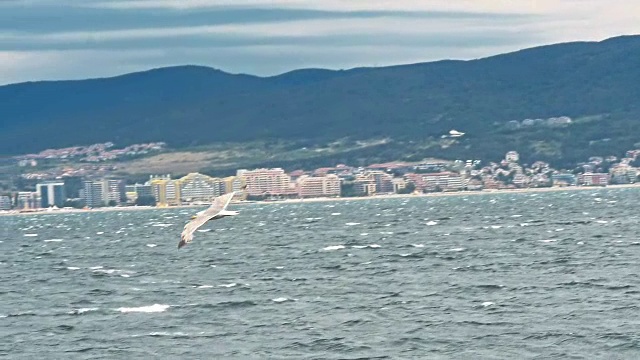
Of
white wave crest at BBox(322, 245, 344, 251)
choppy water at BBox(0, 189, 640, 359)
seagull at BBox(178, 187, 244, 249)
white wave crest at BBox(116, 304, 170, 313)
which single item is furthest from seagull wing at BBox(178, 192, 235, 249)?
white wave crest at BBox(322, 245, 344, 251)

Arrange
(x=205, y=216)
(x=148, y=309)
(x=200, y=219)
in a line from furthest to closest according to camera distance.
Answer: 1. (x=148, y=309)
2. (x=205, y=216)
3. (x=200, y=219)

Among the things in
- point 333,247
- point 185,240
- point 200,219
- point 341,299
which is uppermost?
point 200,219

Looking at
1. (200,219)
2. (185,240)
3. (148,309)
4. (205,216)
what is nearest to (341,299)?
(148,309)

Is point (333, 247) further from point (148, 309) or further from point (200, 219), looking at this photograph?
point (200, 219)

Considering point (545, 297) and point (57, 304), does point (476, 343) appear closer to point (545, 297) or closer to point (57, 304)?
point (545, 297)

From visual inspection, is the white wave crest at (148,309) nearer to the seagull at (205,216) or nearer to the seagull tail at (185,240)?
the seagull at (205,216)

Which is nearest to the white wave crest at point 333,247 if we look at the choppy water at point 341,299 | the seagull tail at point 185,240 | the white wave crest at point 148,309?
the choppy water at point 341,299

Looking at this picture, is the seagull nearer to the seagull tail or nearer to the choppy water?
the seagull tail
